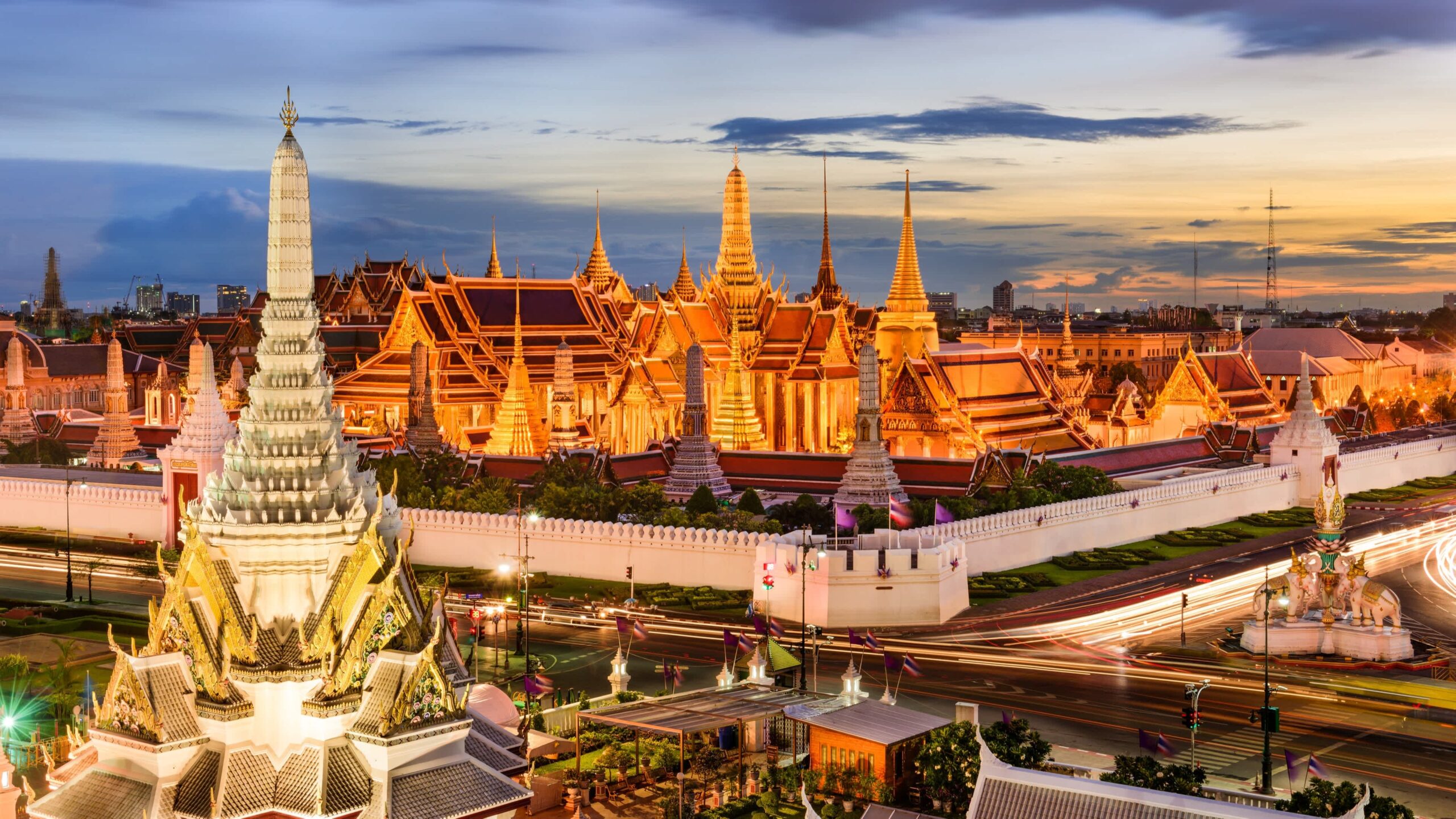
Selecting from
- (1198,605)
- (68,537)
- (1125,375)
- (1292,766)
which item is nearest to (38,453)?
(68,537)

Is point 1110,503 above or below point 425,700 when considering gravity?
below

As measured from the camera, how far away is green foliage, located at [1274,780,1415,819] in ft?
75.0

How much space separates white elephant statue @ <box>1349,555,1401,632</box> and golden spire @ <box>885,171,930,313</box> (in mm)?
45068

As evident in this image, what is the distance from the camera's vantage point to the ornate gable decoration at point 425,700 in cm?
1894

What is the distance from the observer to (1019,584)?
47.3 m

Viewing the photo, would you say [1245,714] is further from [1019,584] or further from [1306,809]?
[1019,584]

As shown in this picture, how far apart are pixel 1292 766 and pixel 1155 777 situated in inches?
203

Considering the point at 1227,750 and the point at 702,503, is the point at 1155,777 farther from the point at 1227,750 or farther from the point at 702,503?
the point at 702,503

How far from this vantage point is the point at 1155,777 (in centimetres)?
2422

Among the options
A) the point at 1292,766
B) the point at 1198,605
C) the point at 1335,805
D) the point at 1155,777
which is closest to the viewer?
the point at 1335,805

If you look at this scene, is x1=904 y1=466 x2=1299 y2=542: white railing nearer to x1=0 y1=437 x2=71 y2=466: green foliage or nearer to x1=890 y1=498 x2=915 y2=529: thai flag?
x1=890 y1=498 x2=915 y2=529: thai flag

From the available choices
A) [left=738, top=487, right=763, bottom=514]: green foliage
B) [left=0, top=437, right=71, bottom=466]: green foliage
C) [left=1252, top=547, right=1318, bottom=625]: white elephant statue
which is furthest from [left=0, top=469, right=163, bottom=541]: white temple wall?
[left=1252, top=547, right=1318, bottom=625]: white elephant statue

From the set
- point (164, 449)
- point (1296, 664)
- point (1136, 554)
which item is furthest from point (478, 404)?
point (1296, 664)

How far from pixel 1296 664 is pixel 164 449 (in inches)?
1430
